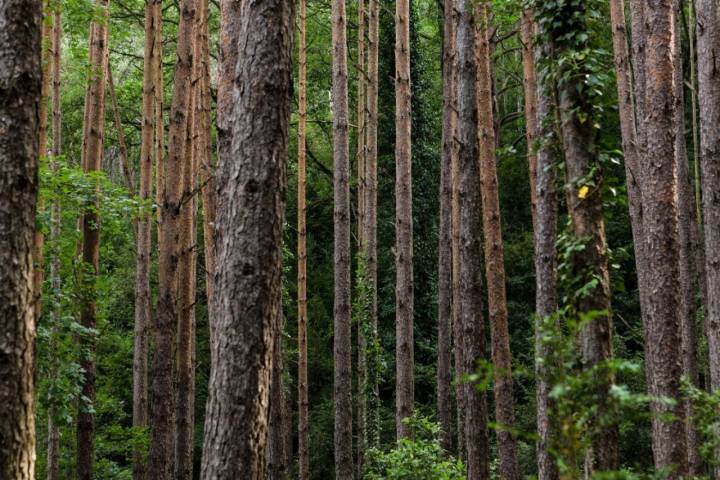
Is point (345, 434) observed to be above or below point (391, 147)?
below

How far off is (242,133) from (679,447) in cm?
519

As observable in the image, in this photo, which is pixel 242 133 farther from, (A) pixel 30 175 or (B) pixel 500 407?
(B) pixel 500 407

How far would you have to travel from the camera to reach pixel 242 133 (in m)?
5.13

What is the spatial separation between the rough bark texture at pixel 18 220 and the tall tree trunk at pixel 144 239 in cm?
586

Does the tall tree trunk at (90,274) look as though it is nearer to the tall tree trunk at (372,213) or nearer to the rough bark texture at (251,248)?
the rough bark texture at (251,248)

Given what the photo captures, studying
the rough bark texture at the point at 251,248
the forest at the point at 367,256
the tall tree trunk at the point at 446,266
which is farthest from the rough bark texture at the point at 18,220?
the tall tree trunk at the point at 446,266

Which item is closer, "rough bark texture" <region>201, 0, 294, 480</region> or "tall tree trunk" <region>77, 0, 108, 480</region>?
"rough bark texture" <region>201, 0, 294, 480</region>

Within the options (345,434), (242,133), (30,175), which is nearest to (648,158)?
(242,133)

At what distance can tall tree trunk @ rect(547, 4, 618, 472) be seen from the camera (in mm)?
5066

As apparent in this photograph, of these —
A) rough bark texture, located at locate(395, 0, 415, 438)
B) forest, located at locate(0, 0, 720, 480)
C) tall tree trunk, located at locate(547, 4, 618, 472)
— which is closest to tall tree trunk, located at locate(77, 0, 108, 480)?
forest, located at locate(0, 0, 720, 480)

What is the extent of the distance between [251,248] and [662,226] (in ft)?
13.8

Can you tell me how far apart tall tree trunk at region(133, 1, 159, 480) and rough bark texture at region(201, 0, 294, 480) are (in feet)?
18.6

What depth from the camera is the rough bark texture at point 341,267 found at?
13.1 meters

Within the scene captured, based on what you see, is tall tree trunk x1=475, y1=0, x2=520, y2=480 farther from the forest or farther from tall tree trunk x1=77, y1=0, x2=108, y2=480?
tall tree trunk x1=77, y1=0, x2=108, y2=480
